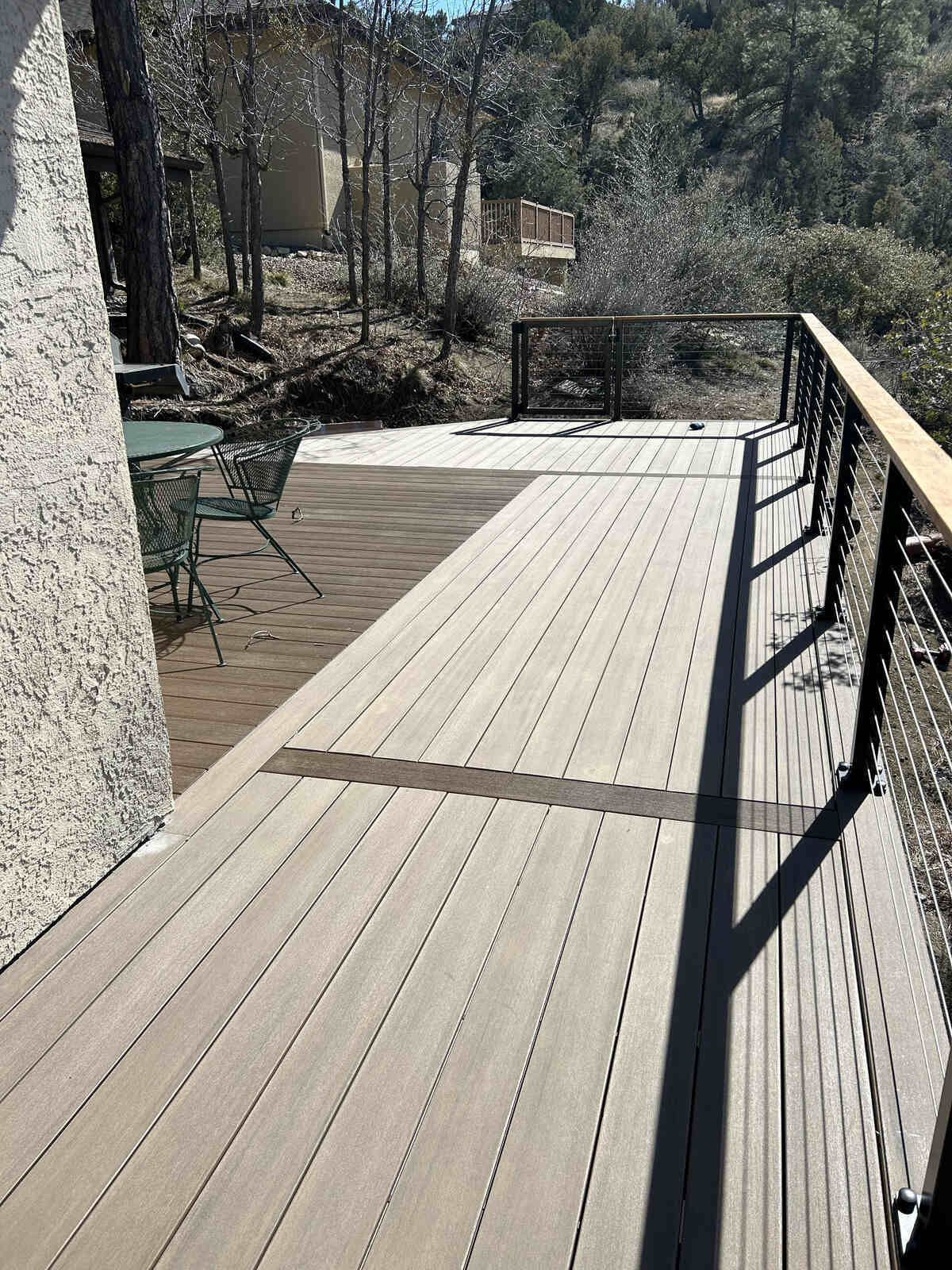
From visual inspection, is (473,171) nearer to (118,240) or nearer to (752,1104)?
(118,240)

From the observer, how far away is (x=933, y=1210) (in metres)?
1.15

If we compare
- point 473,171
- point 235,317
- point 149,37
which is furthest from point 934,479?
point 473,171

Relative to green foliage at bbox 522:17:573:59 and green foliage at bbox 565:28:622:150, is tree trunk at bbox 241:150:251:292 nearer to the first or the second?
green foliage at bbox 522:17:573:59

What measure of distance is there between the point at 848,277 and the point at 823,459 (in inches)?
485

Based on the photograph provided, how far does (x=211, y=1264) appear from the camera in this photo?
49.9 inches

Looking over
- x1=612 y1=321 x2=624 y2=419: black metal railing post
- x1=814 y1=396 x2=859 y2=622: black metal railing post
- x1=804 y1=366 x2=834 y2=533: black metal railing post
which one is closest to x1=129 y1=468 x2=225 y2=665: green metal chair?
x1=814 y1=396 x2=859 y2=622: black metal railing post

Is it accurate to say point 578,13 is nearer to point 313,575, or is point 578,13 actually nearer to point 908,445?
point 313,575

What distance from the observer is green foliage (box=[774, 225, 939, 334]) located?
14.7 m

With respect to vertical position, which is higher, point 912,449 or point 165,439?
point 912,449

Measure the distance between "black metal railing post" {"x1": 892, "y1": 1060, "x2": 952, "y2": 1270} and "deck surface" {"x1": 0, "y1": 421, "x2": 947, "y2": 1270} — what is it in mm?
41

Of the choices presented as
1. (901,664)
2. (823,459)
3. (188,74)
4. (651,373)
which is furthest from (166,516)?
(188,74)

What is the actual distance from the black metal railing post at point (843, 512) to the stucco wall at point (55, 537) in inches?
93.7

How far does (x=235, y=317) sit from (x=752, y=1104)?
12.5m

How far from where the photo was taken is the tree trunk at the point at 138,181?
353 inches
